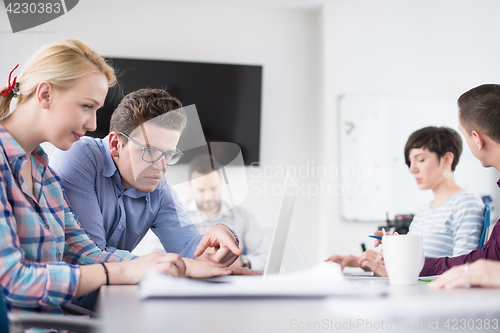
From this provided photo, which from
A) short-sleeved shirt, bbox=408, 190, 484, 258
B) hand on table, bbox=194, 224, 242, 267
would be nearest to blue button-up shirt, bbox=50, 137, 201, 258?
hand on table, bbox=194, 224, 242, 267

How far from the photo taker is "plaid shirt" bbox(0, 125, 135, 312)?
0.74 m

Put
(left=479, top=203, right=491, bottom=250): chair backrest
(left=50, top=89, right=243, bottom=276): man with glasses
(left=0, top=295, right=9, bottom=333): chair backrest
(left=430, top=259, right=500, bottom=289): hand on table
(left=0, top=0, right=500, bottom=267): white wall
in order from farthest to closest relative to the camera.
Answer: (left=0, top=0, right=500, bottom=267): white wall → (left=479, top=203, right=491, bottom=250): chair backrest → (left=50, top=89, right=243, bottom=276): man with glasses → (left=430, top=259, right=500, bottom=289): hand on table → (left=0, top=295, right=9, bottom=333): chair backrest

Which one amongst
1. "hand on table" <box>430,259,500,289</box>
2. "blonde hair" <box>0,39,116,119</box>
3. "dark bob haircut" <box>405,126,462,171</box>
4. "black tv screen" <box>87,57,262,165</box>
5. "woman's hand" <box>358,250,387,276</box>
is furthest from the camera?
"black tv screen" <box>87,57,262,165</box>

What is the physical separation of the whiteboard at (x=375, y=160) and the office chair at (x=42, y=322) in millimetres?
3005

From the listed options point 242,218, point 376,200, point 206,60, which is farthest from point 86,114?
point 376,200

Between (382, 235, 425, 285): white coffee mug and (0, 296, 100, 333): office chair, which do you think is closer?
(0, 296, 100, 333): office chair

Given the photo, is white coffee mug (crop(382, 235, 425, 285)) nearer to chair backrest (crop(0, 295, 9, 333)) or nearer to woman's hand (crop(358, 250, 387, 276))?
woman's hand (crop(358, 250, 387, 276))

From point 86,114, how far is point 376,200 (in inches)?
112

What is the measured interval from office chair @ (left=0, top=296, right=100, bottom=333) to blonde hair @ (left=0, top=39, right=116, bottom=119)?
1.85 ft

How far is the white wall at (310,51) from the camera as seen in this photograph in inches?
134

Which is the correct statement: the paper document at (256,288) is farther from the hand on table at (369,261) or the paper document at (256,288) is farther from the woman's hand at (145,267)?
the hand on table at (369,261)

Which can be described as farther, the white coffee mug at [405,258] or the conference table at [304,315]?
the white coffee mug at [405,258]

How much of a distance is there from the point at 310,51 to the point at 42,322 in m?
3.40

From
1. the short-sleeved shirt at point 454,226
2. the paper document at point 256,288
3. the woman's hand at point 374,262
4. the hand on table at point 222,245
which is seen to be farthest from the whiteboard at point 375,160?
the paper document at point 256,288
